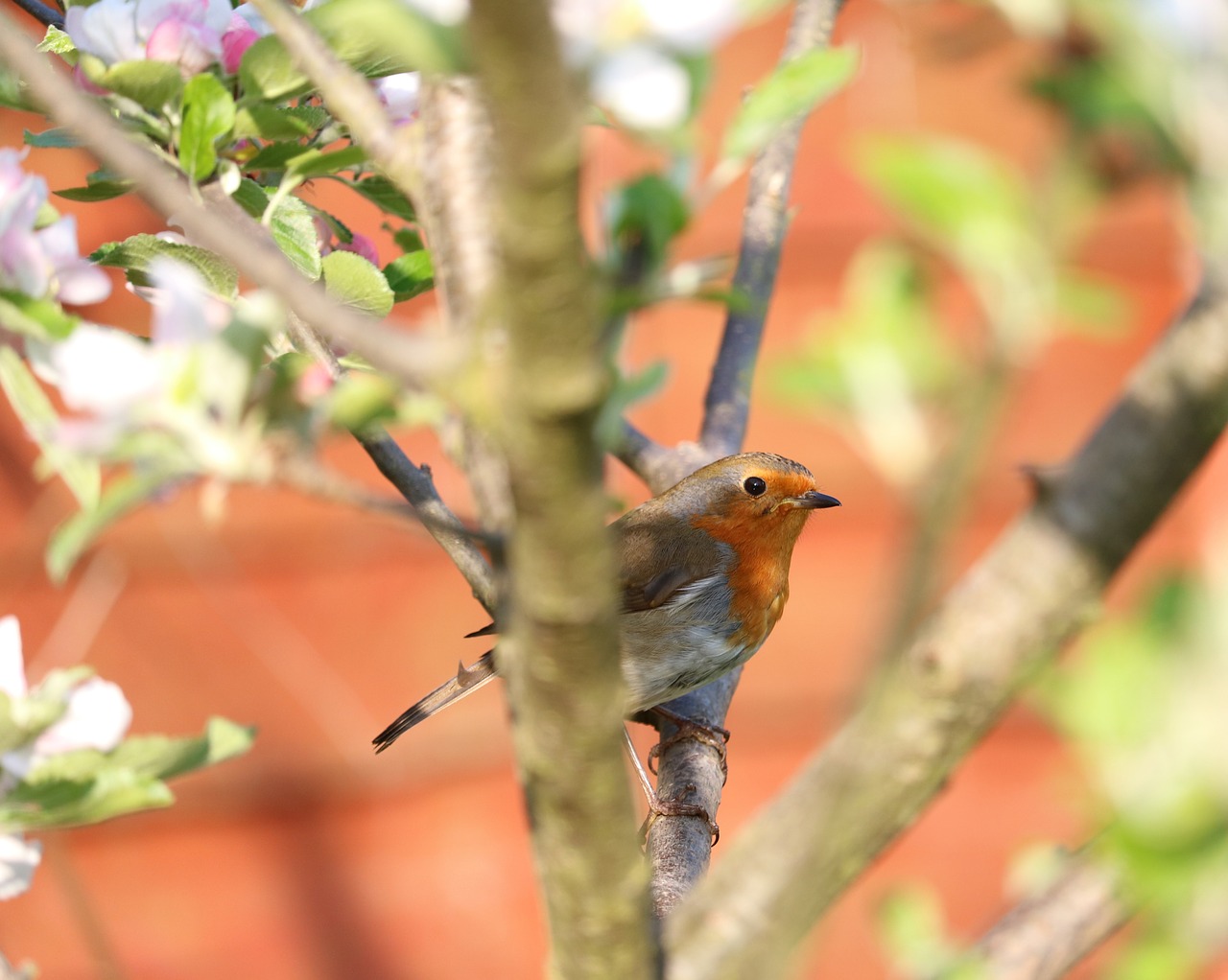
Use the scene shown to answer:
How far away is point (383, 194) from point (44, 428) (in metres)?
0.56

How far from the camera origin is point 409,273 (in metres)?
1.18

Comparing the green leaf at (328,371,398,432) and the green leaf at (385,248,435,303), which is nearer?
the green leaf at (328,371,398,432)

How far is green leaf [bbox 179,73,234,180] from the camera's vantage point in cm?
100

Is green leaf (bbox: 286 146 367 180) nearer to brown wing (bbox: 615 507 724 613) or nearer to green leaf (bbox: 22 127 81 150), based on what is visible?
green leaf (bbox: 22 127 81 150)

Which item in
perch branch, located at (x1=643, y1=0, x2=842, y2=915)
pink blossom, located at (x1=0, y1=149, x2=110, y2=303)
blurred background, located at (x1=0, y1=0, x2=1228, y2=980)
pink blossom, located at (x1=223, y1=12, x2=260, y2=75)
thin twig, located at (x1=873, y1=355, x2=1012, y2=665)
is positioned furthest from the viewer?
blurred background, located at (x1=0, y1=0, x2=1228, y2=980)

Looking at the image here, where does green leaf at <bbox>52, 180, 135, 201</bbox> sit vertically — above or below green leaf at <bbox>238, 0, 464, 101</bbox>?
above

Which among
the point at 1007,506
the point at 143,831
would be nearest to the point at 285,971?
the point at 143,831

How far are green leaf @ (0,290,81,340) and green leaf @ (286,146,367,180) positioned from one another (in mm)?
298

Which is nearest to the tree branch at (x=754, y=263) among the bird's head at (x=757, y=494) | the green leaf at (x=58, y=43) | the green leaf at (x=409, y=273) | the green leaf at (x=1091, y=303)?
the bird's head at (x=757, y=494)

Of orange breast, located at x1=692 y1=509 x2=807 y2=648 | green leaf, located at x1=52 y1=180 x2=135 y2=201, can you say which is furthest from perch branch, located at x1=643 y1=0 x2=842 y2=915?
green leaf, located at x1=52 y1=180 x2=135 y2=201

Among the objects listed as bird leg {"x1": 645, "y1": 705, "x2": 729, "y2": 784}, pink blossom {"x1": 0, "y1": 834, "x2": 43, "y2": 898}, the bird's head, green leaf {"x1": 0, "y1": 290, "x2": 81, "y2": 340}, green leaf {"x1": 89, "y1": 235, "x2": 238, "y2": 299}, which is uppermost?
the bird's head

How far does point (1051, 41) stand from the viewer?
62 cm

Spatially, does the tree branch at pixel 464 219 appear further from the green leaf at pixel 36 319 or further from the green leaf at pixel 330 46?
the green leaf at pixel 36 319

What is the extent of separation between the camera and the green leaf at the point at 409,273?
1.18m
